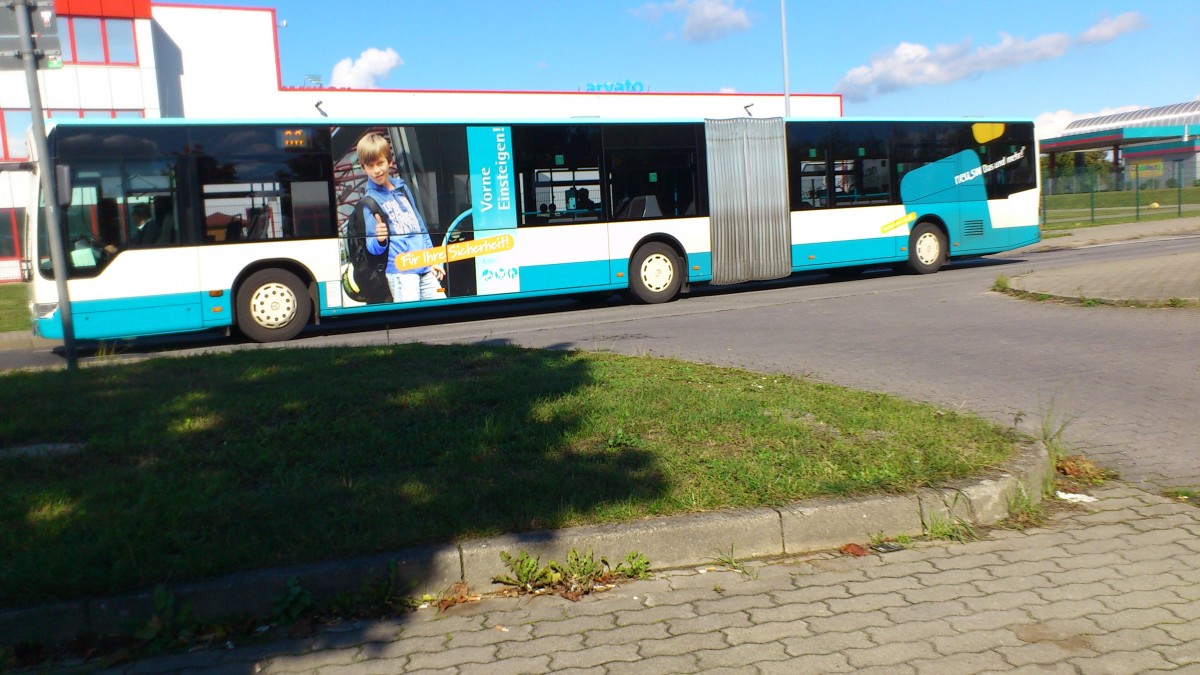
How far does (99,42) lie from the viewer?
1433 inches

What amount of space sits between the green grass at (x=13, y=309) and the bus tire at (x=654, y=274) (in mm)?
9308

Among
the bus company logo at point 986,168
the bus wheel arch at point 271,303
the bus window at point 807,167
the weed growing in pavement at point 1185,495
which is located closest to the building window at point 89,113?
the bus wheel arch at point 271,303

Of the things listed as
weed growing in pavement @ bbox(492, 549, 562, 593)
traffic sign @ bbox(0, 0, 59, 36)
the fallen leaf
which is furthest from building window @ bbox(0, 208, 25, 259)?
the fallen leaf

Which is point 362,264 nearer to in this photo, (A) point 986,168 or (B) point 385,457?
(B) point 385,457

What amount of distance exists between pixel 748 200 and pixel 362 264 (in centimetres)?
700

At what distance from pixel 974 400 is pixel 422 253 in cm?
986

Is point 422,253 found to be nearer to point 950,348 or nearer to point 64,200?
point 64,200

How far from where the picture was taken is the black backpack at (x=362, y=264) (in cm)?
1536

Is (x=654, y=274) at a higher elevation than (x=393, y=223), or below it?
below

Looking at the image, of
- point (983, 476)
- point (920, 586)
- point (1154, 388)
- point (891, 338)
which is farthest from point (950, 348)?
point (920, 586)

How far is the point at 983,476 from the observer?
5.39 m

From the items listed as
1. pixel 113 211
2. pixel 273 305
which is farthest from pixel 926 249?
pixel 113 211

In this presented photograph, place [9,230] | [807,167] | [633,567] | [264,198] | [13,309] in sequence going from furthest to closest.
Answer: [9,230] < [13,309] < [807,167] < [264,198] < [633,567]

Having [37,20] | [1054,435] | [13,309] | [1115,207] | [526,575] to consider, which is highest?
[37,20]
